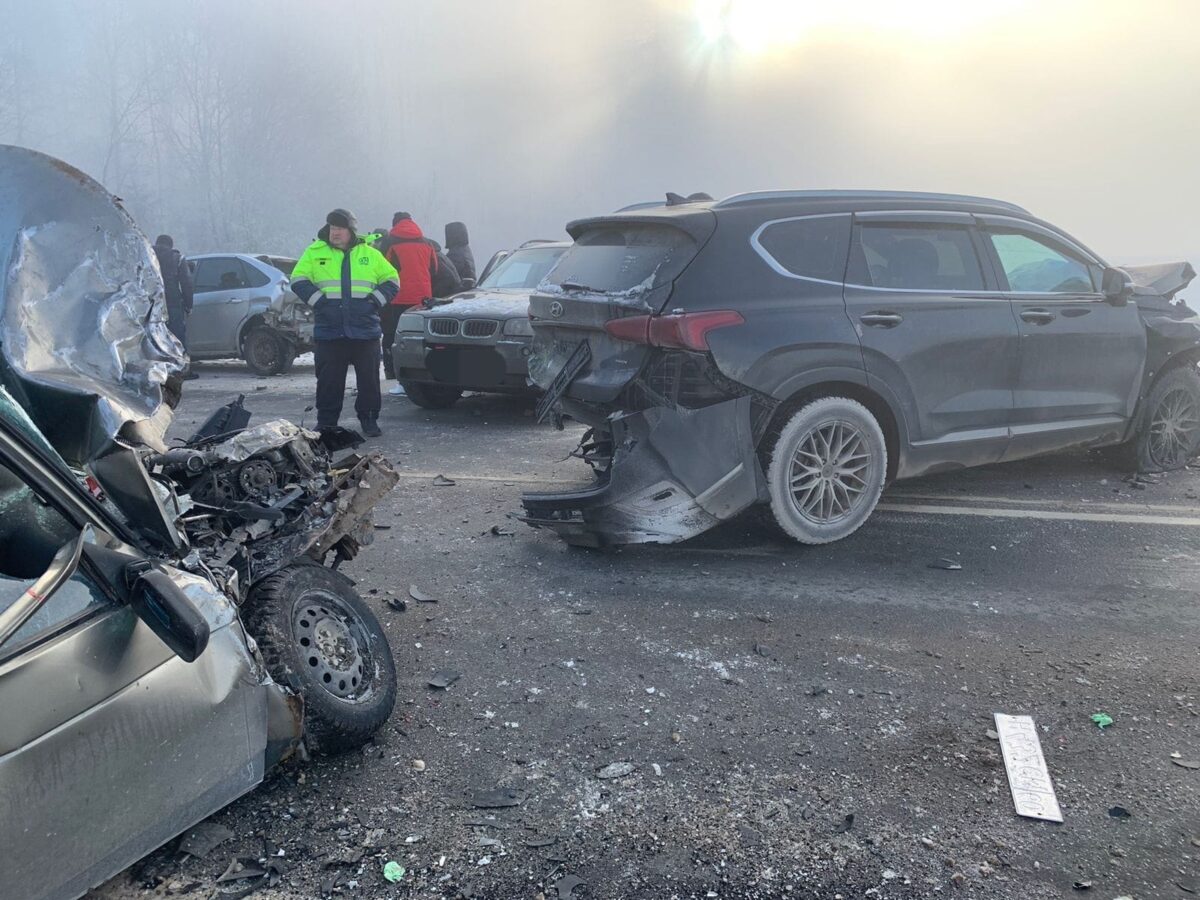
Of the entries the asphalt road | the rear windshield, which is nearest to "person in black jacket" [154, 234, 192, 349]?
the asphalt road

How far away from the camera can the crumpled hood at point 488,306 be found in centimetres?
796

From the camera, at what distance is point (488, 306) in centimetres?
814

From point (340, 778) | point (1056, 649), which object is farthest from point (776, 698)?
point (340, 778)

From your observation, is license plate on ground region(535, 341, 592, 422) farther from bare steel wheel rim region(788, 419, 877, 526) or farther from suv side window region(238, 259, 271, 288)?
suv side window region(238, 259, 271, 288)

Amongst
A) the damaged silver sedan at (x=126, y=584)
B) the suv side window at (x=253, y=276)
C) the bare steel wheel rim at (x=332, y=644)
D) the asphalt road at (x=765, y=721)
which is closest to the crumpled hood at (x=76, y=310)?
the damaged silver sedan at (x=126, y=584)

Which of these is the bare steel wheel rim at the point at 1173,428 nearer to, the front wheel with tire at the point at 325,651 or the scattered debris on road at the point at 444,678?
the scattered debris on road at the point at 444,678

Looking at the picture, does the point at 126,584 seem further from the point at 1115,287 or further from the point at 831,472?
the point at 1115,287

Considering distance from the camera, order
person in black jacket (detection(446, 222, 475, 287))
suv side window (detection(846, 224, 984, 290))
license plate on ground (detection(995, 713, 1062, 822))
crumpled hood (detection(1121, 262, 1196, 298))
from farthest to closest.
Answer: person in black jacket (detection(446, 222, 475, 287)) < crumpled hood (detection(1121, 262, 1196, 298)) < suv side window (detection(846, 224, 984, 290)) < license plate on ground (detection(995, 713, 1062, 822))

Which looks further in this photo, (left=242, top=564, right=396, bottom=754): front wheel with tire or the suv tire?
the suv tire

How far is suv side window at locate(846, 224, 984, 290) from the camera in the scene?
478cm

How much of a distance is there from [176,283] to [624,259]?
9246 mm

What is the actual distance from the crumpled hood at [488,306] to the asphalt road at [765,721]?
3159 millimetres

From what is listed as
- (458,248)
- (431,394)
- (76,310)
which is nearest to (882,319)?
(76,310)

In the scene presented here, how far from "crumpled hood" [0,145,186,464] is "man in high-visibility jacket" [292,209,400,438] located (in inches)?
166
